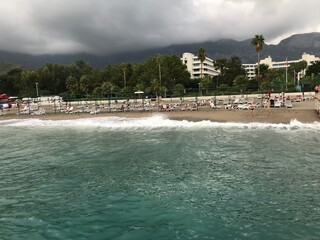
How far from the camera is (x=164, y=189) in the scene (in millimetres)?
13219

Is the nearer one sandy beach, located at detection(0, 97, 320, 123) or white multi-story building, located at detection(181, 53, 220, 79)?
sandy beach, located at detection(0, 97, 320, 123)

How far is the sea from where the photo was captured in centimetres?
973

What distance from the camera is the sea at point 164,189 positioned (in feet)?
31.9

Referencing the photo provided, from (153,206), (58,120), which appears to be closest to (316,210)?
(153,206)

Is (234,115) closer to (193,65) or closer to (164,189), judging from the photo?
(164,189)

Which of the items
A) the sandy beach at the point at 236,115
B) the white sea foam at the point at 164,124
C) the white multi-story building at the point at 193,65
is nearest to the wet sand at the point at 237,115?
the sandy beach at the point at 236,115

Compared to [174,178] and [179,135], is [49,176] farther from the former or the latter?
[179,135]

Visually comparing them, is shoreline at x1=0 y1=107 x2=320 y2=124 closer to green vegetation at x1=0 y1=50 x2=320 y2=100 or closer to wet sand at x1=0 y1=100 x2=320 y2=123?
wet sand at x1=0 y1=100 x2=320 y2=123

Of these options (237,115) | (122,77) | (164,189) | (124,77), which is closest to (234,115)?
(237,115)

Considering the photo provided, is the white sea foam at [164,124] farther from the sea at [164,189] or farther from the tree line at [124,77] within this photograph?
the tree line at [124,77]

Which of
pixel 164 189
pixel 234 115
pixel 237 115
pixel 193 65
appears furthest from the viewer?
pixel 193 65

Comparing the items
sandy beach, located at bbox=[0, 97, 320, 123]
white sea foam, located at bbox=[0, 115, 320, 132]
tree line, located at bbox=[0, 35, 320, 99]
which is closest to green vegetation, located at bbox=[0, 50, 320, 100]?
tree line, located at bbox=[0, 35, 320, 99]

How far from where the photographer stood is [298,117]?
111 feet

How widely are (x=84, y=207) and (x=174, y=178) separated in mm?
4588
